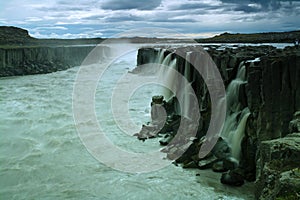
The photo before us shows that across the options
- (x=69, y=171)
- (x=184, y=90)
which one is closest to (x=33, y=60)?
(x=184, y=90)

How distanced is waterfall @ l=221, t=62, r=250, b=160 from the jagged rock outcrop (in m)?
35.5

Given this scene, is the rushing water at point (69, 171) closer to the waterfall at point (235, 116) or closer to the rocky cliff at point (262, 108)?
the rocky cliff at point (262, 108)

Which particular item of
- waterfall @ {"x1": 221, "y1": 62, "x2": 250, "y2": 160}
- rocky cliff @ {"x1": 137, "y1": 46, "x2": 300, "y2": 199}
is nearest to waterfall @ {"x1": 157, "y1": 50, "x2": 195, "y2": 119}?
waterfall @ {"x1": 221, "y1": 62, "x2": 250, "y2": 160}

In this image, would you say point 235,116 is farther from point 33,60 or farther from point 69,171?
point 33,60

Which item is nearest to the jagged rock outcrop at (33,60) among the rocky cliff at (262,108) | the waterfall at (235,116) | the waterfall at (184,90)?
the waterfall at (184,90)

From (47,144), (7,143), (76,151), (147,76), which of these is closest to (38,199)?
(76,151)

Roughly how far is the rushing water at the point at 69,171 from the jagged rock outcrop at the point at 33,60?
25.6 metres

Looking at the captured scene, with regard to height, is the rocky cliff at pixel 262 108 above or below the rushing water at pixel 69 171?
above

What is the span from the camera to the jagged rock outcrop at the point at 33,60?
42750mm

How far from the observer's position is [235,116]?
11555 millimetres

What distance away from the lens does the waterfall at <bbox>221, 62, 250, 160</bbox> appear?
10.7 m

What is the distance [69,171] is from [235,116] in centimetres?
607

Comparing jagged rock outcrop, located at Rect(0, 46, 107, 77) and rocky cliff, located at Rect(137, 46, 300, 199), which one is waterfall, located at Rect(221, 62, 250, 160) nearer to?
rocky cliff, located at Rect(137, 46, 300, 199)

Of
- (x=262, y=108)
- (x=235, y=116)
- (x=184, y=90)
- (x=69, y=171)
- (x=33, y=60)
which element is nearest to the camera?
(x=262, y=108)
